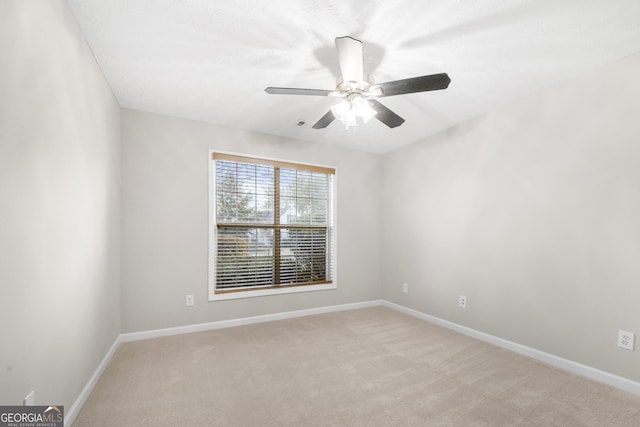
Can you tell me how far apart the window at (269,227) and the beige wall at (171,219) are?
0.14 meters

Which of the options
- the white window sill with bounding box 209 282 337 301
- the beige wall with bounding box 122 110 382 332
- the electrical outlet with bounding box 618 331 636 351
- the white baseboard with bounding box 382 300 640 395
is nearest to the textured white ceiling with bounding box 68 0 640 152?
the beige wall with bounding box 122 110 382 332

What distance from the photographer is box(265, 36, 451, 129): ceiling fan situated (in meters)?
1.86

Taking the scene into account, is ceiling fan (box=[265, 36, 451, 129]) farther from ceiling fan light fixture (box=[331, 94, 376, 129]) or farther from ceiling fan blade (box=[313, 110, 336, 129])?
ceiling fan blade (box=[313, 110, 336, 129])

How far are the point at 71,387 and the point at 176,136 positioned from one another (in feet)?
8.46

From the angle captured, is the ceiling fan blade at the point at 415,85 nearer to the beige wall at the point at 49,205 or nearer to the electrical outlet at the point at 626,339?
the beige wall at the point at 49,205

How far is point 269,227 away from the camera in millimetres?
4066

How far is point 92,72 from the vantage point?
89.4 inches

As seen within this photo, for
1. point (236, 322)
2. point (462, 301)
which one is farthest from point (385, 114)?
point (236, 322)

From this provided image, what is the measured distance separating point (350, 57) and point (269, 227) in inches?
103

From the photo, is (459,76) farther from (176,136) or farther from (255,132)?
(176,136)

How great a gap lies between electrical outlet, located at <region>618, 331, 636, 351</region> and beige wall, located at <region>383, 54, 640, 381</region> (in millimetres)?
36

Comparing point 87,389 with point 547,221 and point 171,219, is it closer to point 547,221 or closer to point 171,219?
point 171,219

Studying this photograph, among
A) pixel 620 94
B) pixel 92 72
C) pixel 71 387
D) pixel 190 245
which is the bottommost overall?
pixel 71 387

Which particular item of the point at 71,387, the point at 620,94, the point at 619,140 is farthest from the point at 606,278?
the point at 71,387
